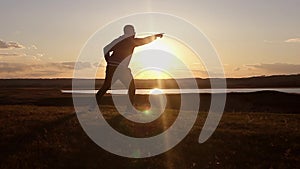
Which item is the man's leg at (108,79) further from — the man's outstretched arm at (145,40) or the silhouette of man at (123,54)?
the man's outstretched arm at (145,40)

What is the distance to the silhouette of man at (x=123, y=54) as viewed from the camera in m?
17.1

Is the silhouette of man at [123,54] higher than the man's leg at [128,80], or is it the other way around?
the silhouette of man at [123,54]

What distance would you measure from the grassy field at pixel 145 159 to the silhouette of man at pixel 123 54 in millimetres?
2066

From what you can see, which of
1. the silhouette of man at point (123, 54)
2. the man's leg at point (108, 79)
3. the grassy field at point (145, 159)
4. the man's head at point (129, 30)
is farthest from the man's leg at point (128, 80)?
A: the grassy field at point (145, 159)

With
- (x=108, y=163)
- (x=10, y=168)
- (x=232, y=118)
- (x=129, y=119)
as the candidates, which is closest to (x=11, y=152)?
(x=10, y=168)

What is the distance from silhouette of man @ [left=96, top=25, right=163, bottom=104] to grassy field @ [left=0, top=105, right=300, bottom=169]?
6.78 ft

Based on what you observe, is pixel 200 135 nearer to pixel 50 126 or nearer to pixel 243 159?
pixel 243 159

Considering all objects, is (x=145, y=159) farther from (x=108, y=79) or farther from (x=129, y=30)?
(x=129, y=30)

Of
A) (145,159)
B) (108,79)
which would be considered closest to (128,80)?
(108,79)

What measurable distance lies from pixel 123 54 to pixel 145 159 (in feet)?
21.4

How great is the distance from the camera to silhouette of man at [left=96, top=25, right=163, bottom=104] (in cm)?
1711

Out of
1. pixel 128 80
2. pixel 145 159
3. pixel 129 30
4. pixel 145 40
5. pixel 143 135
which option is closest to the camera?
pixel 145 159

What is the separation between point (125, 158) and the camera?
38.2 ft

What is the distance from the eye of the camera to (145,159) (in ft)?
38.1
